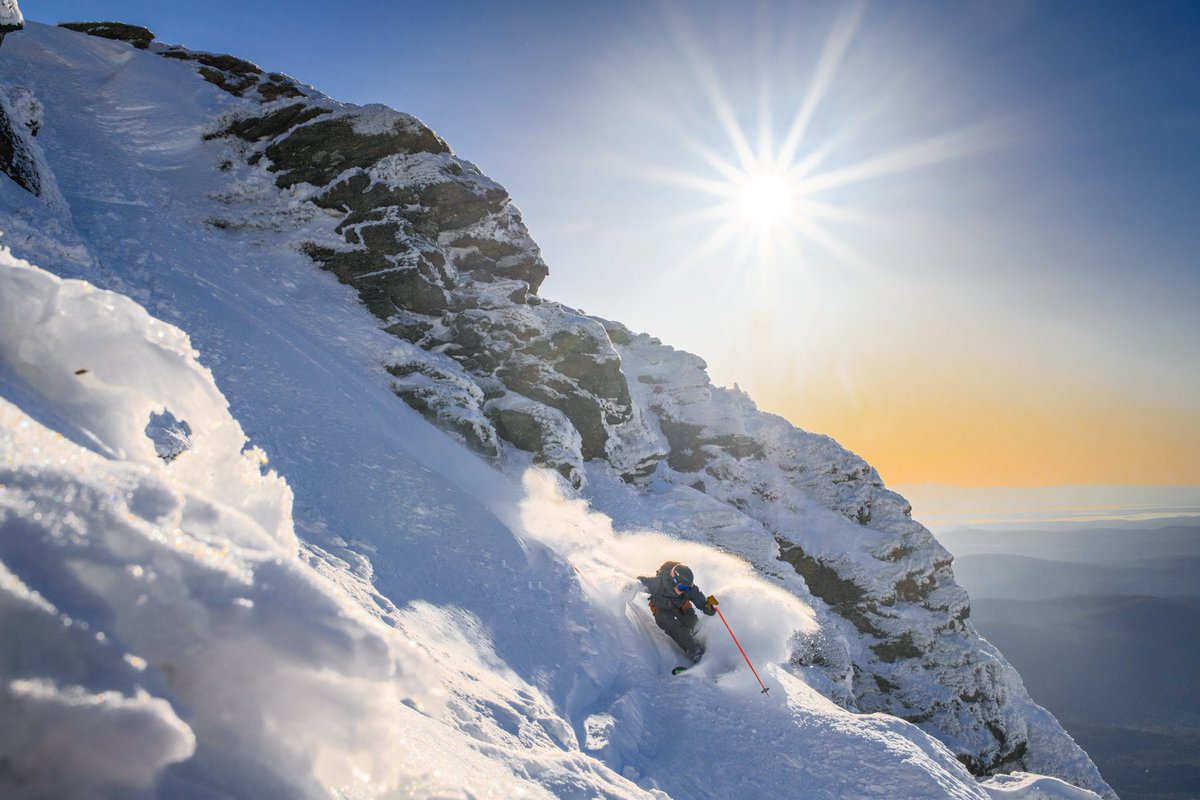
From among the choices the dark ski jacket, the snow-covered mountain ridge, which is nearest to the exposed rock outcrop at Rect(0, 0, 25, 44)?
the snow-covered mountain ridge

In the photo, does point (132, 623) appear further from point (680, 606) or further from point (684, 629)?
point (684, 629)

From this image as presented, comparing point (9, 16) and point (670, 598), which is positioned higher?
point (9, 16)

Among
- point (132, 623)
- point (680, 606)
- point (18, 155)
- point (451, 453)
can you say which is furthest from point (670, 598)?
point (18, 155)

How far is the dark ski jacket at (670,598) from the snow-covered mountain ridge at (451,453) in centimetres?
99

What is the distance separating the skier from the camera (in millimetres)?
12094

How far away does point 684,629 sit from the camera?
40.4 feet

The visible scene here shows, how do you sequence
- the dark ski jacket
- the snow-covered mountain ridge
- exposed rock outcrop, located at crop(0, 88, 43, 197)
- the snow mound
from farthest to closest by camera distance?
exposed rock outcrop, located at crop(0, 88, 43, 197), the dark ski jacket, the snow-covered mountain ridge, the snow mound

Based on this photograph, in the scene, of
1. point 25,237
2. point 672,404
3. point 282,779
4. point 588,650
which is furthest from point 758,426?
point 282,779

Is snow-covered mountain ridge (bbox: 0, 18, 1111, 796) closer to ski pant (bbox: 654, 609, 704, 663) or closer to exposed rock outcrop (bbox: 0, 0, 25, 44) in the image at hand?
ski pant (bbox: 654, 609, 704, 663)

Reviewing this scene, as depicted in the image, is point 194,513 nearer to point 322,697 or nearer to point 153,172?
point 322,697

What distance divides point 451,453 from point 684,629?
10.8 metres

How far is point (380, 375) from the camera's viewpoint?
72.5 feet

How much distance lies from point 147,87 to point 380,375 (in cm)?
2732

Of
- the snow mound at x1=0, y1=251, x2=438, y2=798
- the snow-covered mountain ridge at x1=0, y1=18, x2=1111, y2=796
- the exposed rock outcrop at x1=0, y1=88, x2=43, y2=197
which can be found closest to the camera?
the snow mound at x1=0, y1=251, x2=438, y2=798
